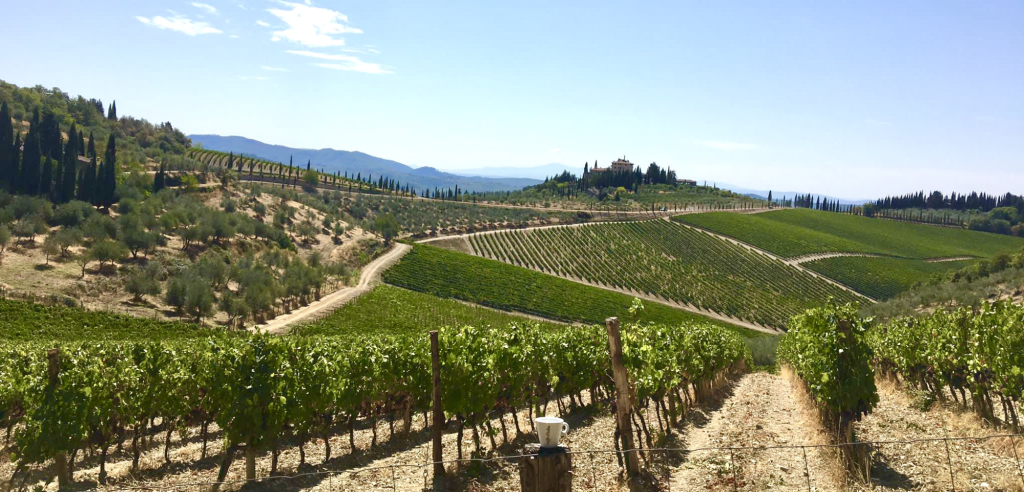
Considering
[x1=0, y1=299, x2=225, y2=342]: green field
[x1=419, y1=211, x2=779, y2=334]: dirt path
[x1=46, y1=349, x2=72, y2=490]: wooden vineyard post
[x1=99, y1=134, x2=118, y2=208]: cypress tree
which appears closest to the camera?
[x1=46, y1=349, x2=72, y2=490]: wooden vineyard post

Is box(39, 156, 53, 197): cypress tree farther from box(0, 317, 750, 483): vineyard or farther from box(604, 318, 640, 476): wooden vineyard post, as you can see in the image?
box(604, 318, 640, 476): wooden vineyard post

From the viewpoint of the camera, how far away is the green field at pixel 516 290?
8069 cm

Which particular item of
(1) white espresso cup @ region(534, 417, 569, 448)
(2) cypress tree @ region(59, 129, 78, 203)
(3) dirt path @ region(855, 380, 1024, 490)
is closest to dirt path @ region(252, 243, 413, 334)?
(1) white espresso cup @ region(534, 417, 569, 448)

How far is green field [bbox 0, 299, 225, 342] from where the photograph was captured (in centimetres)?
4147

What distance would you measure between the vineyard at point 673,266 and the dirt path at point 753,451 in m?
69.0

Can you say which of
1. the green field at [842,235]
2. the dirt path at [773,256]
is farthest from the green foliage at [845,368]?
the green field at [842,235]

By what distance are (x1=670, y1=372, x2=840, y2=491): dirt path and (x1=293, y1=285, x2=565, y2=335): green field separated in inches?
995

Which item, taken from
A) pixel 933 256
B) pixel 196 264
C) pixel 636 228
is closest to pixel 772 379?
pixel 196 264

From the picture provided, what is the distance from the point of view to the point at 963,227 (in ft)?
650

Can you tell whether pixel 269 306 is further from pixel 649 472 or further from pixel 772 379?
pixel 649 472

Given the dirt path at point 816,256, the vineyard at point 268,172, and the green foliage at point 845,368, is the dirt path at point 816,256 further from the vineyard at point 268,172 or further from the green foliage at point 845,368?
the green foliage at point 845,368

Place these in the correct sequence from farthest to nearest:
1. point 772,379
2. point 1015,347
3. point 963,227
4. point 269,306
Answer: point 963,227 → point 269,306 → point 772,379 → point 1015,347

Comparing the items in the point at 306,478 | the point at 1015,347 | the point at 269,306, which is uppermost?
the point at 1015,347

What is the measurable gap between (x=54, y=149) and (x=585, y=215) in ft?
352
